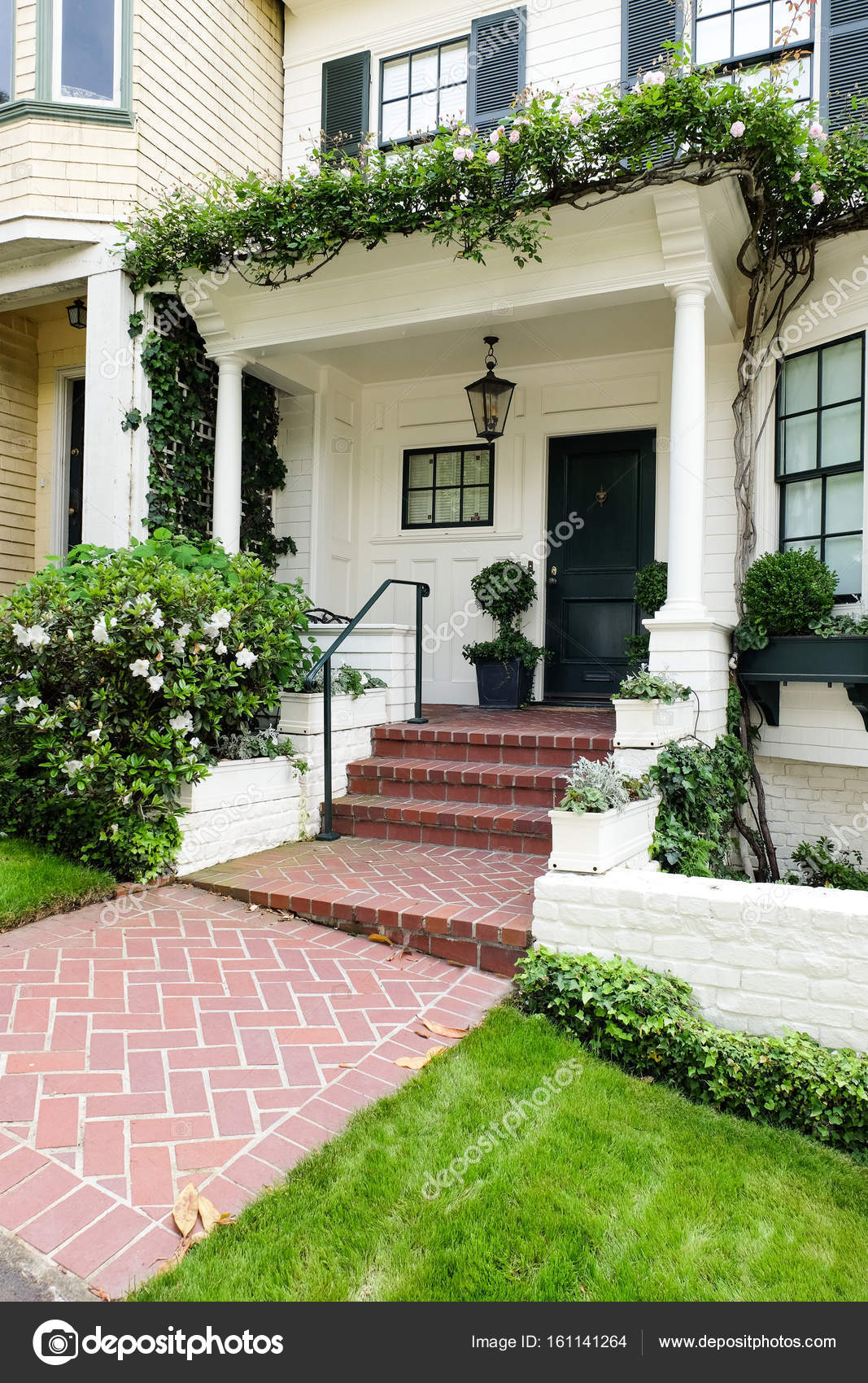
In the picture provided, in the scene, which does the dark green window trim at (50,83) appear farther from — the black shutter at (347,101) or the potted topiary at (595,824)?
the potted topiary at (595,824)

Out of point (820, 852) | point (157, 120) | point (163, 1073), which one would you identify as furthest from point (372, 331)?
point (163, 1073)

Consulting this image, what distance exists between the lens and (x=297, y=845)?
5.00 meters

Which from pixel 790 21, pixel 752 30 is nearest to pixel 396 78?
pixel 752 30

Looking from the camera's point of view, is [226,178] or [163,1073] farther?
[226,178]

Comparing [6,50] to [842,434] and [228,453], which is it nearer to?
[228,453]

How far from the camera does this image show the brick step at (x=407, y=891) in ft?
11.7

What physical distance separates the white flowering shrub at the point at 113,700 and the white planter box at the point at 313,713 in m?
0.66

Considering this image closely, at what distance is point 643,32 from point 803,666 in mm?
4767

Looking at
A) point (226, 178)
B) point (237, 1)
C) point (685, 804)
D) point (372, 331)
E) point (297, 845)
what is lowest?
point (297, 845)

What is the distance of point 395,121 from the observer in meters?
7.09
